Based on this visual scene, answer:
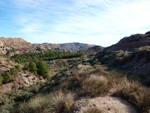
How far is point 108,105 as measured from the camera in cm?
349

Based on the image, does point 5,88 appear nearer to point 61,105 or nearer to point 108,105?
point 61,105

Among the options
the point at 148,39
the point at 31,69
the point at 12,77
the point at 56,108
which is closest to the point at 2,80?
the point at 12,77

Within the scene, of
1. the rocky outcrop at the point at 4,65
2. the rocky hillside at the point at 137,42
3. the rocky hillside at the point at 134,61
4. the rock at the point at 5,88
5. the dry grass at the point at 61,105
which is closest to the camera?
the dry grass at the point at 61,105

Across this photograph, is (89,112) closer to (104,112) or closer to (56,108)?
(104,112)

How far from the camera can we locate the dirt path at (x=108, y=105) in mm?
3222

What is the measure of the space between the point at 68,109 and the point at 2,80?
23228 mm

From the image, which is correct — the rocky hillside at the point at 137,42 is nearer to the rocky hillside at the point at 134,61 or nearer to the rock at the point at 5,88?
the rocky hillside at the point at 134,61

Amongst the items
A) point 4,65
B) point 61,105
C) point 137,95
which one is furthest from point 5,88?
point 137,95

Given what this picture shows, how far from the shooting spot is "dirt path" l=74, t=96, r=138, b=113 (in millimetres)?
3222

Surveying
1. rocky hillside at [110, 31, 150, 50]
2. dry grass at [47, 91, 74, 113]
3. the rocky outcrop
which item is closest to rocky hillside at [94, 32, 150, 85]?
rocky hillside at [110, 31, 150, 50]

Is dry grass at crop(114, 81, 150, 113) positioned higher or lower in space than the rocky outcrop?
higher

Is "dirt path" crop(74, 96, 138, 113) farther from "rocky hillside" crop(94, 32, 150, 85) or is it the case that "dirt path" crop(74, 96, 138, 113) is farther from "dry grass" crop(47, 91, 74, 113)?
"rocky hillside" crop(94, 32, 150, 85)

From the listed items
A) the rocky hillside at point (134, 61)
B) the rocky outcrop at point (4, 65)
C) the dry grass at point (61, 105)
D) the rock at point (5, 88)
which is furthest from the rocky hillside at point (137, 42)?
the rocky outcrop at point (4, 65)

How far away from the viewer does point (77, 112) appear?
3197 mm
